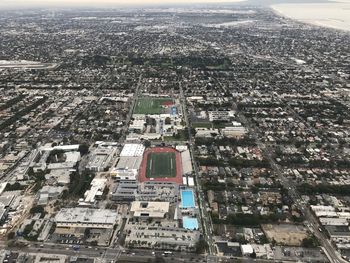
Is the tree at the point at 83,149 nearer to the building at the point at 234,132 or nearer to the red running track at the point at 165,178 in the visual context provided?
the red running track at the point at 165,178

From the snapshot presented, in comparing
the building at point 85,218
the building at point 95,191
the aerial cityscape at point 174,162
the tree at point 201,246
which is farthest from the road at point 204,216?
the building at point 95,191

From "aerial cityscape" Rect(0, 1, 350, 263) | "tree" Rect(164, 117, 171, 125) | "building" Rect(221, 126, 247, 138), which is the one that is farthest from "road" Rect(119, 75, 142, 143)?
"building" Rect(221, 126, 247, 138)

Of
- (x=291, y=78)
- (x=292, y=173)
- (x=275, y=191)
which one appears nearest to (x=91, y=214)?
(x=275, y=191)

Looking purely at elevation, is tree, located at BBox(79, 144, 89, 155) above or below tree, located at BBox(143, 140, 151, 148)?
above

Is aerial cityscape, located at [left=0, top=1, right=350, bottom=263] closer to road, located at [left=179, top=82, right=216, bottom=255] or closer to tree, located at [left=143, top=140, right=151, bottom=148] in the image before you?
road, located at [left=179, top=82, right=216, bottom=255]

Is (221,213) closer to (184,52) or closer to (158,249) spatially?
(158,249)

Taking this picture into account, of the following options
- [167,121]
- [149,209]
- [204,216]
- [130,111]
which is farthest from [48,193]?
[130,111]

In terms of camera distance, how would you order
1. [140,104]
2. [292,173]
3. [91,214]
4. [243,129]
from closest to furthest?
[91,214], [292,173], [243,129], [140,104]
